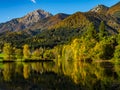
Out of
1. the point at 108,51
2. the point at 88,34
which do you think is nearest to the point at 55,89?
the point at 108,51

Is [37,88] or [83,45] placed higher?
[83,45]

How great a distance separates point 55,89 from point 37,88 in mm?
3718

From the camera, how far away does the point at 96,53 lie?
536ft

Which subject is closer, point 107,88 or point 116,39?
point 107,88

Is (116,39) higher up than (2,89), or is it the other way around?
(116,39)

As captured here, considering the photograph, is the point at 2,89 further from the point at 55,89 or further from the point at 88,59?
the point at 88,59

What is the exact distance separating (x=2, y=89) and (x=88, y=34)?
139829 mm

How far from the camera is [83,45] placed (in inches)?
6998

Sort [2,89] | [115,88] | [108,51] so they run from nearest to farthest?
[115,88]
[2,89]
[108,51]

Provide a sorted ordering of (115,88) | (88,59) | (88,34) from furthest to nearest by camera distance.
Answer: (88,34) → (88,59) → (115,88)

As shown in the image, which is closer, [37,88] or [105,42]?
[37,88]

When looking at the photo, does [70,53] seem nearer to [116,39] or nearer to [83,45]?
[83,45]

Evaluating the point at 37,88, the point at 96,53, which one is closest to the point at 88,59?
the point at 96,53

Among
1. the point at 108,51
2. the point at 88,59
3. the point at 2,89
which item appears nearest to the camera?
the point at 2,89
